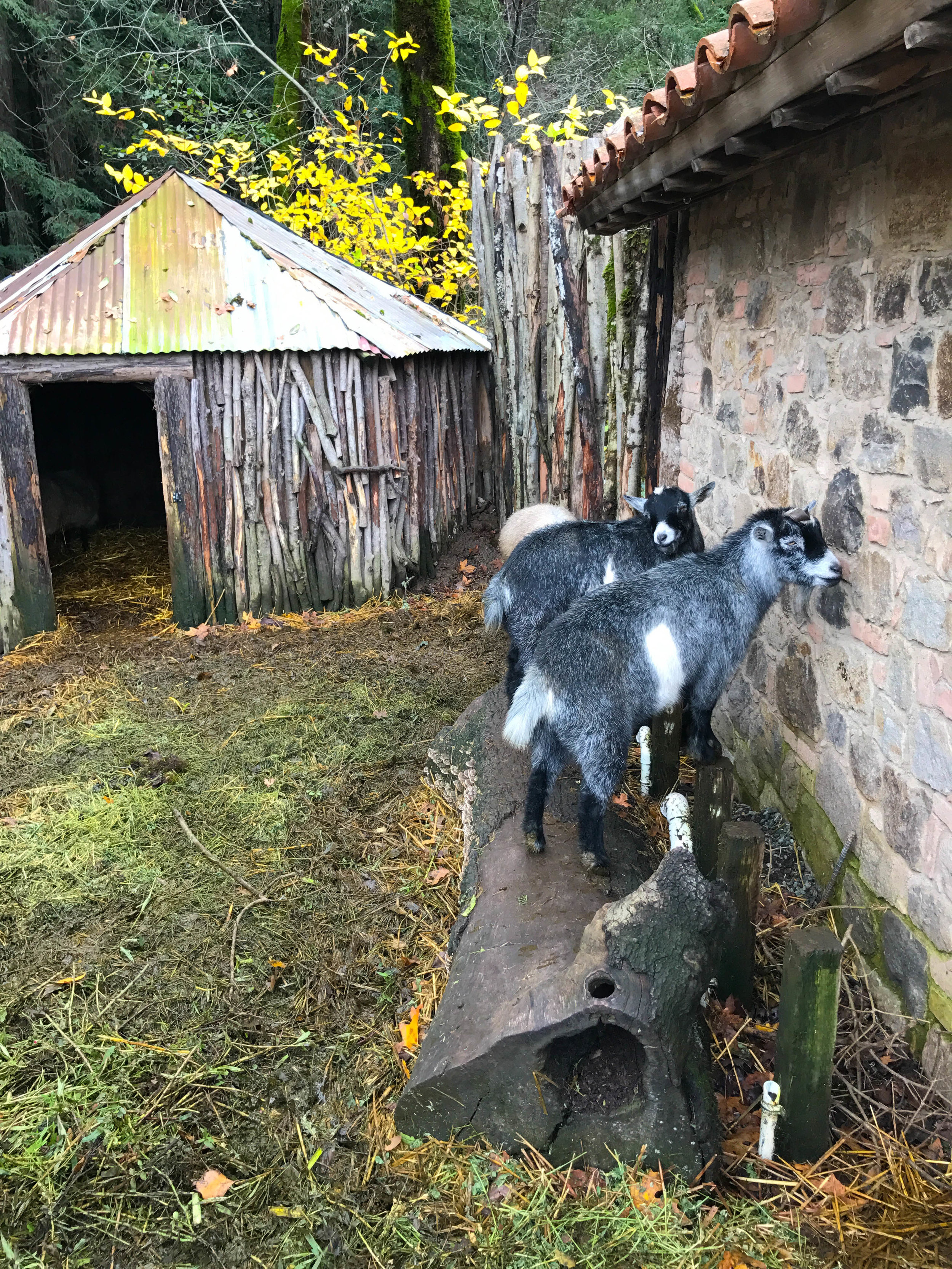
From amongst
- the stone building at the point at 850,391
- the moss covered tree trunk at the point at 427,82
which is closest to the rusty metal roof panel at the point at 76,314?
the stone building at the point at 850,391

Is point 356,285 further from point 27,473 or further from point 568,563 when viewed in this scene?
point 568,563

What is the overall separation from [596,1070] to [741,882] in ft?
2.49

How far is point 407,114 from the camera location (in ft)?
36.7

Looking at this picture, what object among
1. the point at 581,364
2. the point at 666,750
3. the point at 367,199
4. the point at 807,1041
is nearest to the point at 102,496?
the point at 367,199

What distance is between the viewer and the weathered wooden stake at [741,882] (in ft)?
9.32

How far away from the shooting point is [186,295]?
24.7ft

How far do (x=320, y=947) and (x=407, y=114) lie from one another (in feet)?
35.8

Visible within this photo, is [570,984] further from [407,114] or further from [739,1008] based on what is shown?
[407,114]

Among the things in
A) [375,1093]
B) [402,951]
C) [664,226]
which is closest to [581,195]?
[664,226]

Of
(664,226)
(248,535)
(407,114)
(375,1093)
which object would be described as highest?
(407,114)

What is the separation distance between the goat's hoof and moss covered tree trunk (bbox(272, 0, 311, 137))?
12.8 metres

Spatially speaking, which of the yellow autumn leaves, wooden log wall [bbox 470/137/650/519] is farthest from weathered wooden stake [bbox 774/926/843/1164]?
the yellow autumn leaves

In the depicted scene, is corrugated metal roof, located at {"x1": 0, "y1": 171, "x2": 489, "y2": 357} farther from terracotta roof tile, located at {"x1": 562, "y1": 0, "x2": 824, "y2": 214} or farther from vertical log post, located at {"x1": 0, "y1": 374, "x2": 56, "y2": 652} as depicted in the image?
terracotta roof tile, located at {"x1": 562, "y1": 0, "x2": 824, "y2": 214}

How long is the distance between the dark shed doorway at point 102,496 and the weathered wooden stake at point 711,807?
21.2 ft
